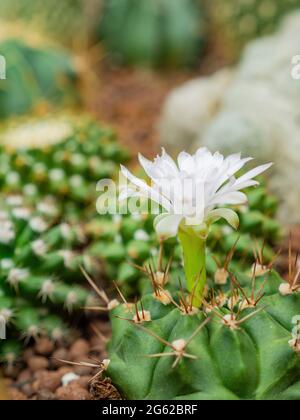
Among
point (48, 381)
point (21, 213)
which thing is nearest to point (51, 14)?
point (21, 213)

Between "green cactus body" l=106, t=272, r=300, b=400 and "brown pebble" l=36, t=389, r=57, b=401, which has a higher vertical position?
"green cactus body" l=106, t=272, r=300, b=400

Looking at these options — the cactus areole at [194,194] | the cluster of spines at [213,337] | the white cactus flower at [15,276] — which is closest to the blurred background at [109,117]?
the white cactus flower at [15,276]

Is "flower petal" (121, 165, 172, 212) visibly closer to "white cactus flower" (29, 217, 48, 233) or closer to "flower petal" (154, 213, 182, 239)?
"flower petal" (154, 213, 182, 239)

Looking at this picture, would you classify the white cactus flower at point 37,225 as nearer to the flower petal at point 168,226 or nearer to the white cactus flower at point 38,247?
the white cactus flower at point 38,247

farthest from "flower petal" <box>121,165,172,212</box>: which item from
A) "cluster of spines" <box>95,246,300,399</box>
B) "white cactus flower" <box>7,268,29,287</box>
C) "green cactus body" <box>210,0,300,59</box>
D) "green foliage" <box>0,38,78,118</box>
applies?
"green cactus body" <box>210,0,300,59</box>

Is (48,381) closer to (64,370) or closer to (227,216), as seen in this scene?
(64,370)
